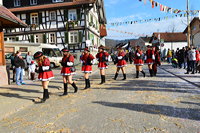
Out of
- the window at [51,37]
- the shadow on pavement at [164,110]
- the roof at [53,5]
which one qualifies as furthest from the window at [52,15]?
the shadow on pavement at [164,110]

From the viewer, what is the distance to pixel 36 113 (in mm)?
5188

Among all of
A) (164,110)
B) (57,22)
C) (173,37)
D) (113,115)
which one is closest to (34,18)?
(57,22)

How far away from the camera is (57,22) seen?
26297 mm

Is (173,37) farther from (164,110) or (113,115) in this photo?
(113,115)

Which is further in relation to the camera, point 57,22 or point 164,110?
point 57,22

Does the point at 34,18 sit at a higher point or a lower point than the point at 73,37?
higher

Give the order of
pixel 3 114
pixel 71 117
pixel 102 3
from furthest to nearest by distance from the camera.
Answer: pixel 102 3 < pixel 3 114 < pixel 71 117

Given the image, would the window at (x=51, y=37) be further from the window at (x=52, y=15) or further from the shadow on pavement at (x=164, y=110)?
the shadow on pavement at (x=164, y=110)

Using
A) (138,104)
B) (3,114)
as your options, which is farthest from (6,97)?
(138,104)

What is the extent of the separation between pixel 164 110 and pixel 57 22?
23.9 meters

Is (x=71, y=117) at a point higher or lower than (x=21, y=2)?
lower

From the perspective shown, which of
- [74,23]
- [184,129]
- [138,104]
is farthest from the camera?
[74,23]

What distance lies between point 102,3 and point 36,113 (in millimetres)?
32557

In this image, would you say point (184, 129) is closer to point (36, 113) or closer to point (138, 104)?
point (138, 104)
